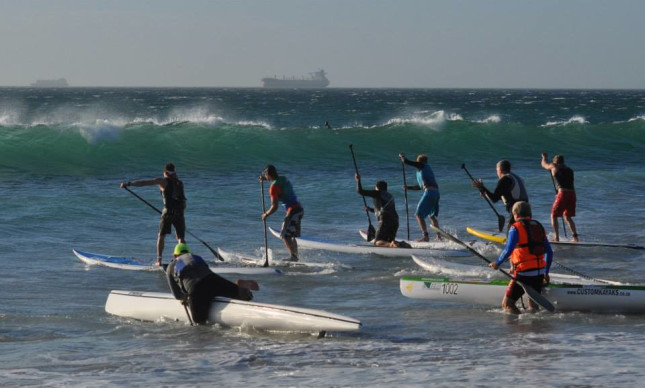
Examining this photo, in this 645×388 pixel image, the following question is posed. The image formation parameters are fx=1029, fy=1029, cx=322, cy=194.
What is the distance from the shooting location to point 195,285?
10.5 meters

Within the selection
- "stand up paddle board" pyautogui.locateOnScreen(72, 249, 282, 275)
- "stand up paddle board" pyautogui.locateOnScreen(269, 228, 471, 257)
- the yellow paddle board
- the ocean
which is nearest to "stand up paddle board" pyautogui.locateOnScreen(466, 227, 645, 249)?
the yellow paddle board

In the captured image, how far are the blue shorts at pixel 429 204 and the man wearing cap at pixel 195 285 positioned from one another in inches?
263

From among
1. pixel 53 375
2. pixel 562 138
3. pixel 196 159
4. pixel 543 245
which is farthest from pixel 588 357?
pixel 562 138

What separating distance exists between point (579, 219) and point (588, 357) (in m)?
11.7

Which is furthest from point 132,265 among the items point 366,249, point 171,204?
point 366,249

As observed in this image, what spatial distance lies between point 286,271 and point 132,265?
215 cm

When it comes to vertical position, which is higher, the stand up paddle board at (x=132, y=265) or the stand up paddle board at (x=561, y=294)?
the stand up paddle board at (x=561, y=294)

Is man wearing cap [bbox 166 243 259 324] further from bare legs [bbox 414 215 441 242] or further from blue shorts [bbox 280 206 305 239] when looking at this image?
bare legs [bbox 414 215 441 242]

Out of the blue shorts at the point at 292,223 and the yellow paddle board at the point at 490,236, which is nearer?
the blue shorts at the point at 292,223

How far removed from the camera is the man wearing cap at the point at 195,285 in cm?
1049

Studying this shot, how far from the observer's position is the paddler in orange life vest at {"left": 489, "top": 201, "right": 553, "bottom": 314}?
408 inches

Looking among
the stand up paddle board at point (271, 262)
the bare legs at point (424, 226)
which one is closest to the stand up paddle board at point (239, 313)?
the stand up paddle board at point (271, 262)

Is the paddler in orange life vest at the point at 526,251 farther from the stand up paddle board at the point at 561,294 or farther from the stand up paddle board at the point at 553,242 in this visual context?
the stand up paddle board at the point at 553,242

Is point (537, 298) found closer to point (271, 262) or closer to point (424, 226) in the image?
point (271, 262)
